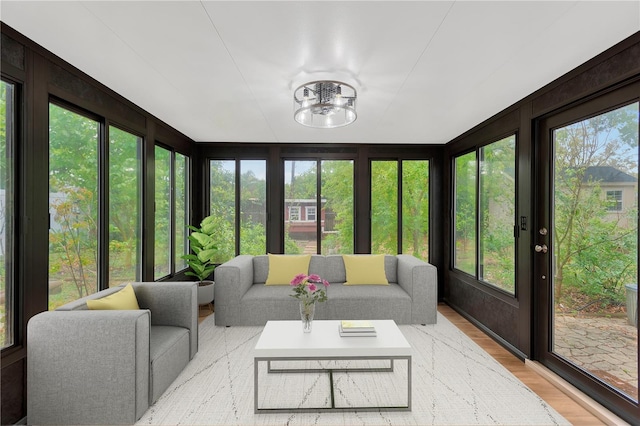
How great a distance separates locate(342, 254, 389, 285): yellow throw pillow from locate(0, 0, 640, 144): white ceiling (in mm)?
1889

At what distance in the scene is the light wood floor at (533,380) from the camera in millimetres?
2109

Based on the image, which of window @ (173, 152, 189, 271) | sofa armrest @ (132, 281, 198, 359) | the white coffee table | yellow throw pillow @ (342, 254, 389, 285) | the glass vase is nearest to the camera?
the white coffee table

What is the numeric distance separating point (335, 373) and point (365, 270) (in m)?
1.58

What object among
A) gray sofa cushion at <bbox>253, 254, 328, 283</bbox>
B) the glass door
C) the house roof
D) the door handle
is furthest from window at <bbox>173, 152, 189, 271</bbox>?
the house roof

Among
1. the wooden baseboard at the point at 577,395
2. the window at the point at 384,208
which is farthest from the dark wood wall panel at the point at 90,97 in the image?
the wooden baseboard at the point at 577,395

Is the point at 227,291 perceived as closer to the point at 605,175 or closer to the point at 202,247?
the point at 202,247

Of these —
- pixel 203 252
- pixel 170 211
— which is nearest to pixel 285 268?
pixel 203 252

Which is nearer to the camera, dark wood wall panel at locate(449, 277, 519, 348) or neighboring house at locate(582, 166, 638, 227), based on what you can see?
neighboring house at locate(582, 166, 638, 227)

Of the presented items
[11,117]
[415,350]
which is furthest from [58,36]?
[415,350]

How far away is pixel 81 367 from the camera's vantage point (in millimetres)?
1926

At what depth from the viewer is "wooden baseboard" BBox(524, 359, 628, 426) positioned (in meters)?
2.03

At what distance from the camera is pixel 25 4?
1.65 m

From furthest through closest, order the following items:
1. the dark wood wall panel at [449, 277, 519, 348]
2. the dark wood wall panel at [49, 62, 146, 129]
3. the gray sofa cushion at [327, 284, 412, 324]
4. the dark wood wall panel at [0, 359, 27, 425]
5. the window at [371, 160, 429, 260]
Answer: the window at [371, 160, 429, 260] < the gray sofa cushion at [327, 284, 412, 324] < the dark wood wall panel at [449, 277, 519, 348] < the dark wood wall panel at [49, 62, 146, 129] < the dark wood wall panel at [0, 359, 27, 425]

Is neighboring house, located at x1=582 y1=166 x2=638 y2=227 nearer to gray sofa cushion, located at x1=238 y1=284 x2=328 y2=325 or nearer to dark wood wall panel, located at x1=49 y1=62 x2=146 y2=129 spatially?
gray sofa cushion, located at x1=238 y1=284 x2=328 y2=325
